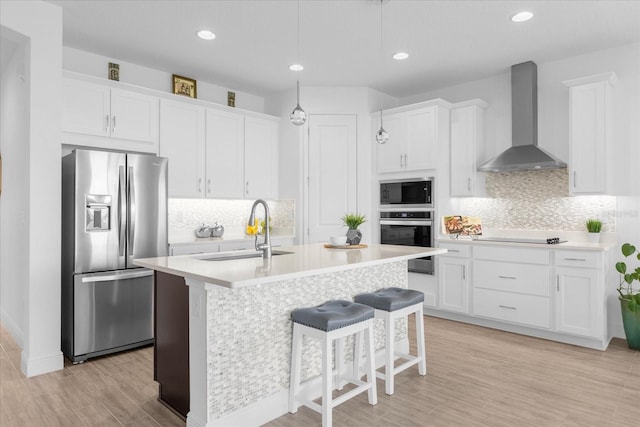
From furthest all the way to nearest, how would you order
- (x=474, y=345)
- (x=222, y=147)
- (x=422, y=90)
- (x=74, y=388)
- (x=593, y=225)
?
(x=422, y=90)
(x=222, y=147)
(x=593, y=225)
(x=474, y=345)
(x=74, y=388)

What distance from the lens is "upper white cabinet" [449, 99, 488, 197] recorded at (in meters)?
4.86

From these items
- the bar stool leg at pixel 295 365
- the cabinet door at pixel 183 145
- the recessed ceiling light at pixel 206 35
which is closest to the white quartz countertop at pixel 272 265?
the bar stool leg at pixel 295 365

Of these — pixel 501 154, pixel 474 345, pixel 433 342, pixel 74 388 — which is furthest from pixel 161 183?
pixel 501 154

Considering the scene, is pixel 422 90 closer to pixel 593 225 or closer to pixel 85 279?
pixel 593 225

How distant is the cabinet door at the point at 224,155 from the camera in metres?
4.88

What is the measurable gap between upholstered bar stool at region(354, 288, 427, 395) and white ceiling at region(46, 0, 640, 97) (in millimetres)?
2276

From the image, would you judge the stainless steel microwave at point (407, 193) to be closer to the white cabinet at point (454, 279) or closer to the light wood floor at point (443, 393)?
the white cabinet at point (454, 279)

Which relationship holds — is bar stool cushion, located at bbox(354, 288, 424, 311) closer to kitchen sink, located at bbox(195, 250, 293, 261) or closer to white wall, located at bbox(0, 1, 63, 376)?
kitchen sink, located at bbox(195, 250, 293, 261)

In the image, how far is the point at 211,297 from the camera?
7.21 ft

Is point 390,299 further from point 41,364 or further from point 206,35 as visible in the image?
point 206,35

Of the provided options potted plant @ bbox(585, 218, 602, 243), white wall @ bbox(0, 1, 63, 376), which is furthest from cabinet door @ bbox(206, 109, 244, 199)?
potted plant @ bbox(585, 218, 602, 243)

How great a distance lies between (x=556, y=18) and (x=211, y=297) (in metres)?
3.57

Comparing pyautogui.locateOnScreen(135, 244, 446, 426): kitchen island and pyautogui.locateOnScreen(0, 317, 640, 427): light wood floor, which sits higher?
pyautogui.locateOnScreen(135, 244, 446, 426): kitchen island

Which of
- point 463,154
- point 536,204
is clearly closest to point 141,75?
point 463,154
